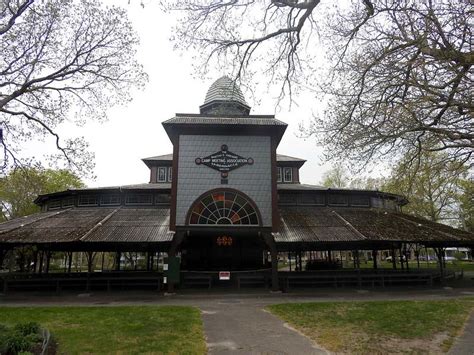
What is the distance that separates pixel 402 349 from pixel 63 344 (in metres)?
8.54

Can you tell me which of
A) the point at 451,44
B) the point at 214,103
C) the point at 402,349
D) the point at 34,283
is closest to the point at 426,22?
the point at 451,44

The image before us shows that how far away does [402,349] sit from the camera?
28.5 feet

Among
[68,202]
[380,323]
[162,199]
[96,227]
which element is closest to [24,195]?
[68,202]

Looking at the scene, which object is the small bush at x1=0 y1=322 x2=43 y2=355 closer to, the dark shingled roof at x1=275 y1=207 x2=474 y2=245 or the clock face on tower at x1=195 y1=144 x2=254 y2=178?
the clock face on tower at x1=195 y1=144 x2=254 y2=178

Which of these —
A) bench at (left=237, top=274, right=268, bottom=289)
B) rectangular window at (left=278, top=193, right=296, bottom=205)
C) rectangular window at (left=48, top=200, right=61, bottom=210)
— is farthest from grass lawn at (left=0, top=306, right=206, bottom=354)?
rectangular window at (left=48, top=200, right=61, bottom=210)

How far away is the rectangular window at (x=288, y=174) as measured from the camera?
28.6 metres

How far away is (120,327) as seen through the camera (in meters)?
11.0

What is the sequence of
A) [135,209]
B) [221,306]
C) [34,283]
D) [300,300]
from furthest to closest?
[135,209] < [34,283] < [300,300] < [221,306]

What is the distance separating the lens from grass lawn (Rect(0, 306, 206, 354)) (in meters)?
8.77

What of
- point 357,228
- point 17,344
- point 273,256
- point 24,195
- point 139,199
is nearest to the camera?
point 17,344

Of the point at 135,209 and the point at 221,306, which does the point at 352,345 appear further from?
the point at 135,209

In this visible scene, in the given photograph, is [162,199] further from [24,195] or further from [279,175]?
[24,195]

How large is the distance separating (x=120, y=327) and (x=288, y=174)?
2011 centimetres

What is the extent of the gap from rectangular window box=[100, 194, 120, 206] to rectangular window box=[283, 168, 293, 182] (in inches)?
510
